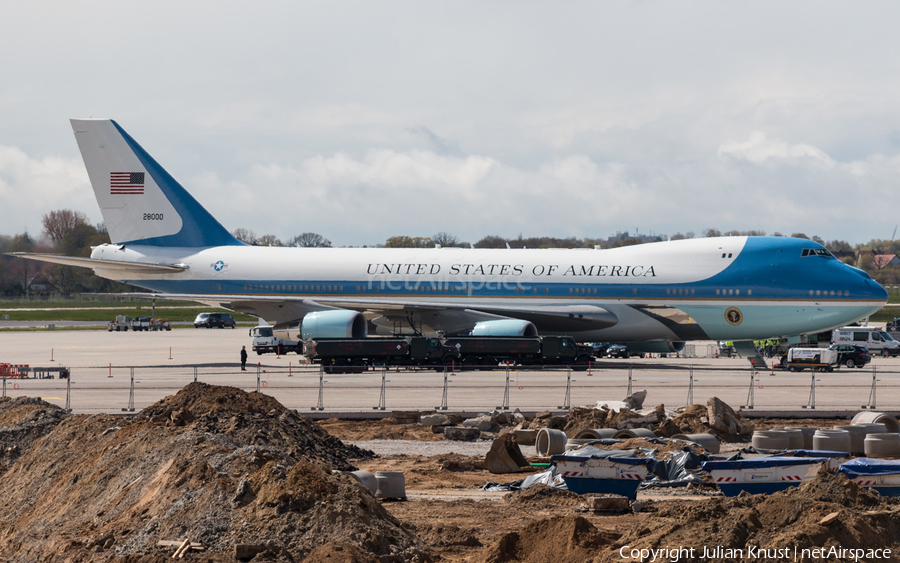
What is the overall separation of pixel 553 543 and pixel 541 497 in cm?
423

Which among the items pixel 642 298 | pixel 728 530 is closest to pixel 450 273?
pixel 642 298

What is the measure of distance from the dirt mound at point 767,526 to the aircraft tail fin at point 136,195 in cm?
4565

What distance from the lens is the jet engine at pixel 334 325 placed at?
45500mm

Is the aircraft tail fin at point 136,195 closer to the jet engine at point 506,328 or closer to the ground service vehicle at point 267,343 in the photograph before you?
the ground service vehicle at point 267,343

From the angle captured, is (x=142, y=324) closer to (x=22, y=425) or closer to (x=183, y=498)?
(x=22, y=425)

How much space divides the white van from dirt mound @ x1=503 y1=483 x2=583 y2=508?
50055mm

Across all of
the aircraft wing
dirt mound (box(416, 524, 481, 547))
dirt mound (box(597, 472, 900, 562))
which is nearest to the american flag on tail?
the aircraft wing

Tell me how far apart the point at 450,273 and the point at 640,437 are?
2696cm

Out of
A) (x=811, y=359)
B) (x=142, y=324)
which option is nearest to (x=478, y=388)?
(x=811, y=359)

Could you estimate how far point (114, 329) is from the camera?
290 ft

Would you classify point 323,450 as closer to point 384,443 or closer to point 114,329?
point 384,443

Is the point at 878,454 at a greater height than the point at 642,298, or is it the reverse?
the point at 642,298

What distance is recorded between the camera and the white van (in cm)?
6134

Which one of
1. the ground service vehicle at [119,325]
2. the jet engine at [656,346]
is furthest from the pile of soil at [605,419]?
the ground service vehicle at [119,325]
